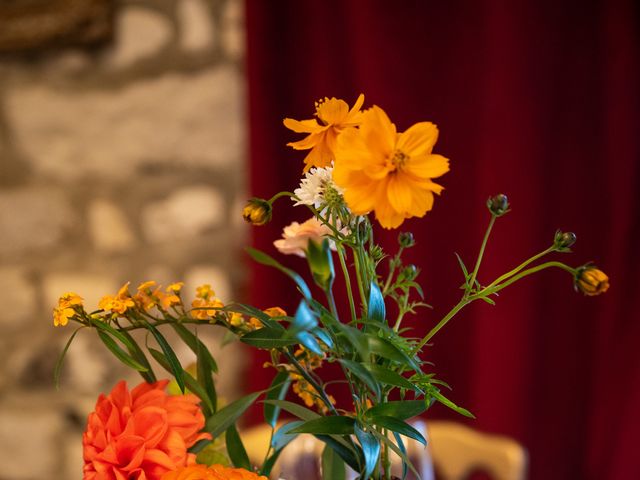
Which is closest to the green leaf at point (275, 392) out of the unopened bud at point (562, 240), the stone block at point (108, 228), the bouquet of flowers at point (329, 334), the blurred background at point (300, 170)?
the bouquet of flowers at point (329, 334)

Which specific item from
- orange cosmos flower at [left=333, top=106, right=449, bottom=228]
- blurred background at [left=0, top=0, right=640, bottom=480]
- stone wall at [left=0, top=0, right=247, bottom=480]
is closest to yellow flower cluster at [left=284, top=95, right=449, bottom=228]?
orange cosmos flower at [left=333, top=106, right=449, bottom=228]

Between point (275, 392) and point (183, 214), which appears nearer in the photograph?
point (275, 392)

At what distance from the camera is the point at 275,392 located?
22.7 inches

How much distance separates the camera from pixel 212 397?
1.91ft

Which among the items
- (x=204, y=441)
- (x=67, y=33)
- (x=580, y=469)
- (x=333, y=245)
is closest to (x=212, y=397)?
(x=204, y=441)

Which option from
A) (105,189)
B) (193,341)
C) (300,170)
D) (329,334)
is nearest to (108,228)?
(105,189)

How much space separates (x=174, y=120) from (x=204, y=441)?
1059mm

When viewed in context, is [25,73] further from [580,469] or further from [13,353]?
[580,469]

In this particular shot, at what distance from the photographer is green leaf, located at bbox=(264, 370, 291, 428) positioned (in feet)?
1.84

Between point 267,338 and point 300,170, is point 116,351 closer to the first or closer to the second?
point 267,338

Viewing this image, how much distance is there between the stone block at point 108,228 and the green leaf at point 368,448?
3.90ft

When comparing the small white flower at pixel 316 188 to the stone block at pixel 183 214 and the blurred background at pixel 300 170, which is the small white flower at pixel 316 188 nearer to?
the blurred background at pixel 300 170

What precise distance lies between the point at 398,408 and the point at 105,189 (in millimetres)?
1237

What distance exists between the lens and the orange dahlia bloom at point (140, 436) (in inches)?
19.9
